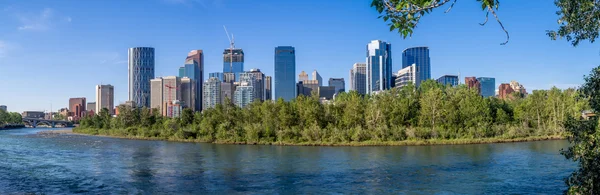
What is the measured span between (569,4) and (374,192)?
1720 cm

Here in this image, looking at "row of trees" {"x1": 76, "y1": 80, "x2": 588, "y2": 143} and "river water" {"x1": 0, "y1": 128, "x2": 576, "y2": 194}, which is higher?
"row of trees" {"x1": 76, "y1": 80, "x2": 588, "y2": 143}

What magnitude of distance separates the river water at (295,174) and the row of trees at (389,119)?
19.4 meters

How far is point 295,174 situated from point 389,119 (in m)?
39.2

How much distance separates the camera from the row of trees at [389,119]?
2623 inches

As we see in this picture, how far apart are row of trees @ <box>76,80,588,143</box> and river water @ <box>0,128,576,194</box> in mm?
19404

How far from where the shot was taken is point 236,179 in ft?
102

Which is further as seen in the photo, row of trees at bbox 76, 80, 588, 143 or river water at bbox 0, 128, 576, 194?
row of trees at bbox 76, 80, 588, 143

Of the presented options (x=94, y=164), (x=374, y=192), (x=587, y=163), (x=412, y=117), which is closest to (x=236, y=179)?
(x=374, y=192)

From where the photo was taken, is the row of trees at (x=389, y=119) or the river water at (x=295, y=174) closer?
the river water at (x=295, y=174)

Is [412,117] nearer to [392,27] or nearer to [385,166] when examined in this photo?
[385,166]

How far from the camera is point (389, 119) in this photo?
229ft

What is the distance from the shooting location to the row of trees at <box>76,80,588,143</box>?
66625 mm

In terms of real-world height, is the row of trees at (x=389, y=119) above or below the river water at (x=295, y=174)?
above

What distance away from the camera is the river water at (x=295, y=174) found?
88.7 ft
